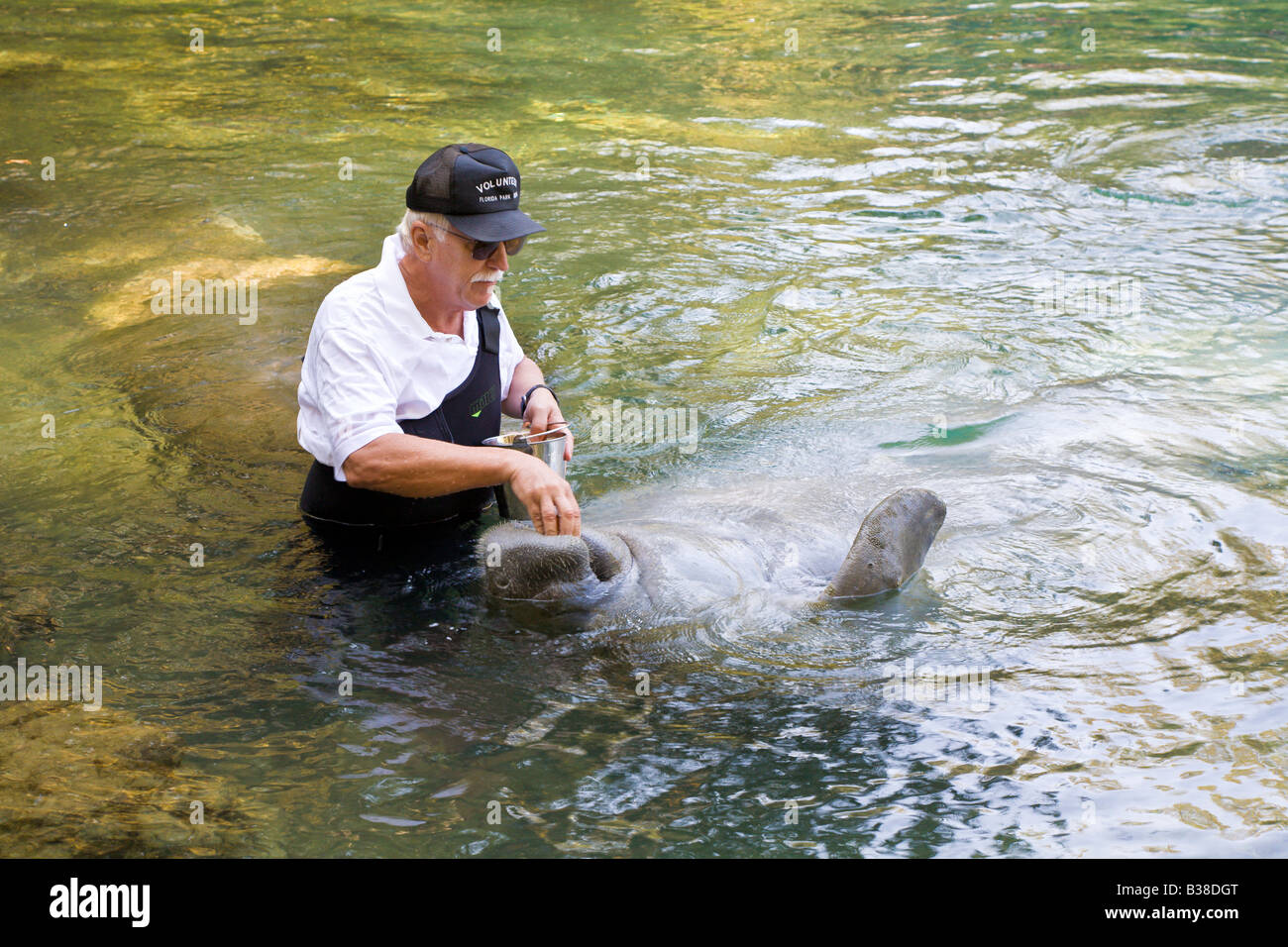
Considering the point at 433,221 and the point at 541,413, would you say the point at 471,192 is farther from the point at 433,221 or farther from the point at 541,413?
the point at 541,413

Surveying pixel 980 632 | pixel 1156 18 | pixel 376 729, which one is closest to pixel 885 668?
pixel 980 632

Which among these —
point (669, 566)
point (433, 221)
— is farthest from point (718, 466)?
point (433, 221)

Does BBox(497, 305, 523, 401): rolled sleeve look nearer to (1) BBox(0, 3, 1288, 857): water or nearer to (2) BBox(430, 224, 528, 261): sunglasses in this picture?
Answer: (1) BBox(0, 3, 1288, 857): water

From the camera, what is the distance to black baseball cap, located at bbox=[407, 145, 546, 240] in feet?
12.2

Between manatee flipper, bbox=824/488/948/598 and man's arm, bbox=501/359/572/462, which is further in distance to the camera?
man's arm, bbox=501/359/572/462

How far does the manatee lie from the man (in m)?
0.20

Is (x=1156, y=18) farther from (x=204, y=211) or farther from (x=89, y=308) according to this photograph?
(x=89, y=308)

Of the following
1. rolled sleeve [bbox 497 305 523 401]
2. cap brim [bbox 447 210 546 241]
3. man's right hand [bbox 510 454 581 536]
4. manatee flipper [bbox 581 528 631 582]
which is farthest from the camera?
rolled sleeve [bbox 497 305 523 401]

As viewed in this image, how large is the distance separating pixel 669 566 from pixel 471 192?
1353 millimetres

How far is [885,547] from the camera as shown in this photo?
3.80 m

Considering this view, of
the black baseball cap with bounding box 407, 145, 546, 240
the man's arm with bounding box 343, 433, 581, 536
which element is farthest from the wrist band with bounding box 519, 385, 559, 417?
the black baseball cap with bounding box 407, 145, 546, 240

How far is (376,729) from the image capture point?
343 cm

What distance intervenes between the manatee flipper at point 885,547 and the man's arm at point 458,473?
0.89 metres

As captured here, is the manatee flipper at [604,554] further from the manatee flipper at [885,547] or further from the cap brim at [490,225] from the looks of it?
the cap brim at [490,225]
